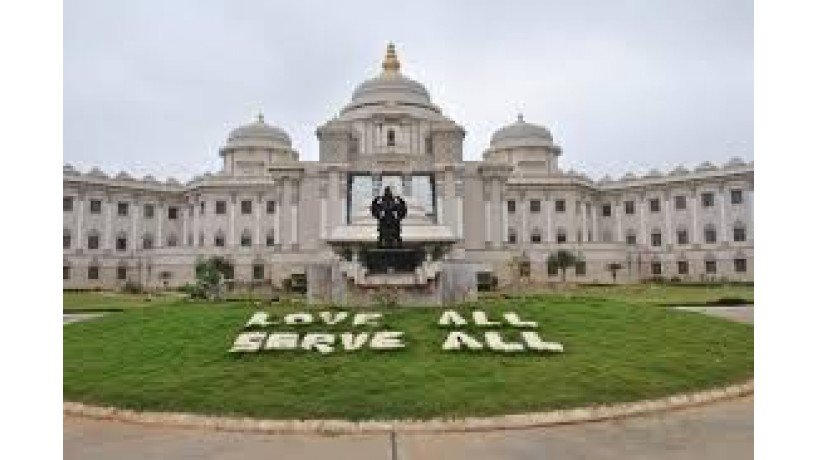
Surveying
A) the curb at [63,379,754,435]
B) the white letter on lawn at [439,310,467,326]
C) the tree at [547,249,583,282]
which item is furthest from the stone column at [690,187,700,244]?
the curb at [63,379,754,435]

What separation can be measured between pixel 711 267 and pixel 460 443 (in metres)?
57.1

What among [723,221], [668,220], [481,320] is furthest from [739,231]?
[481,320]

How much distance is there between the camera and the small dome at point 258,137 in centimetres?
6888

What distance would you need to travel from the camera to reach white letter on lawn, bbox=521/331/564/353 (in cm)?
1244

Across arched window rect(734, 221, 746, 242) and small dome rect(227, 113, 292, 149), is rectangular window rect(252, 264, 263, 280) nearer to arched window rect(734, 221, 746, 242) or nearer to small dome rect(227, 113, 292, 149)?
small dome rect(227, 113, 292, 149)

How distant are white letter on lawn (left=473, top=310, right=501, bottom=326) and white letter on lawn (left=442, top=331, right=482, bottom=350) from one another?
41.4 inches

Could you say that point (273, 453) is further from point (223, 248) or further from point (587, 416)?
point (223, 248)

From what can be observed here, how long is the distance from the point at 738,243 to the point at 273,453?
58650 millimetres

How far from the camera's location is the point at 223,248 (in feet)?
185

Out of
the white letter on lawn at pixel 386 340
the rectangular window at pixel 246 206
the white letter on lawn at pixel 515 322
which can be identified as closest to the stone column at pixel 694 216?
the rectangular window at pixel 246 206

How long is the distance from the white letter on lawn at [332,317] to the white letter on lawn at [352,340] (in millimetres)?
953

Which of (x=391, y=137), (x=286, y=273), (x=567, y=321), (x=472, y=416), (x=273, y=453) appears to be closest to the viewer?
(x=273, y=453)
